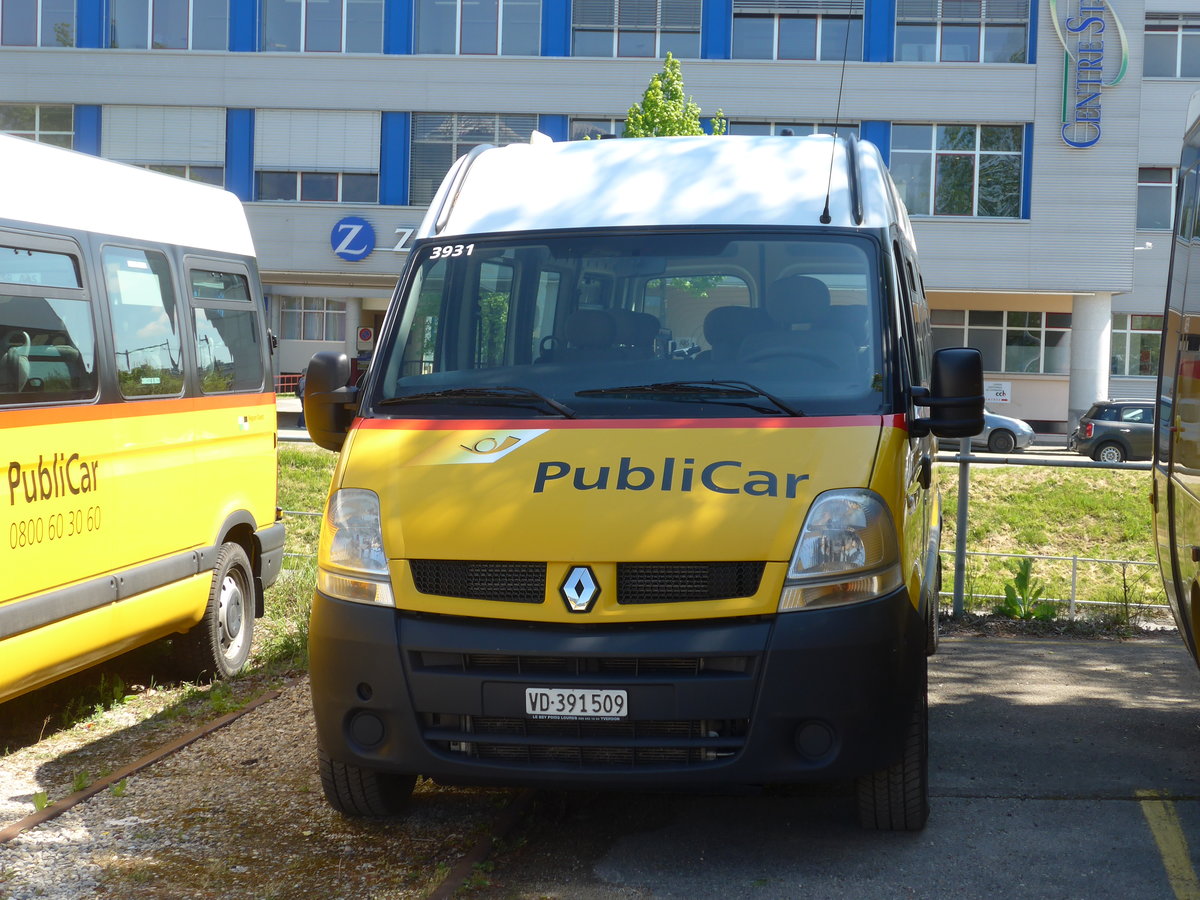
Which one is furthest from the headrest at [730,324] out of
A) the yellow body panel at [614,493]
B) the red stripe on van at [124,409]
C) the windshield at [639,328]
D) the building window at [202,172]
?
the building window at [202,172]

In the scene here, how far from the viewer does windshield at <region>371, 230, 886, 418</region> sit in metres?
5.04

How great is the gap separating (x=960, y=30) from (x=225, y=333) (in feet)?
95.8

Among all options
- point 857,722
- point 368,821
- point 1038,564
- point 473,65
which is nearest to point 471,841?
point 368,821

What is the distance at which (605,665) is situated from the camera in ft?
14.9

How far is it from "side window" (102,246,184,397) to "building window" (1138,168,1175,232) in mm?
35127

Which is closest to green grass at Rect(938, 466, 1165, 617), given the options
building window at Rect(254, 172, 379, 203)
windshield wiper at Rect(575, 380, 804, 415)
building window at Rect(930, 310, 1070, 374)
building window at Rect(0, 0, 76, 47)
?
windshield wiper at Rect(575, 380, 804, 415)

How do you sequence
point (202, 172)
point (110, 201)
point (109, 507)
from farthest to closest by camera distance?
point (202, 172) < point (110, 201) < point (109, 507)

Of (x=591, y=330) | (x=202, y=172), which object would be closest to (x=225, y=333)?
(x=591, y=330)

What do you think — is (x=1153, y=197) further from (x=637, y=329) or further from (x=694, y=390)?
(x=694, y=390)

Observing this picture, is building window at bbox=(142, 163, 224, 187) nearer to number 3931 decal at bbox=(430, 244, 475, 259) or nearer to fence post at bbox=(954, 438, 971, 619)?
fence post at bbox=(954, 438, 971, 619)

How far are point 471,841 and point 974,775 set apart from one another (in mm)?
2224

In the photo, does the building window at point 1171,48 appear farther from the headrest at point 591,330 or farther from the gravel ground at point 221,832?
the gravel ground at point 221,832

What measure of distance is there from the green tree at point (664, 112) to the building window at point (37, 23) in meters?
16.6

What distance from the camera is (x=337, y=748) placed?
4809 millimetres
